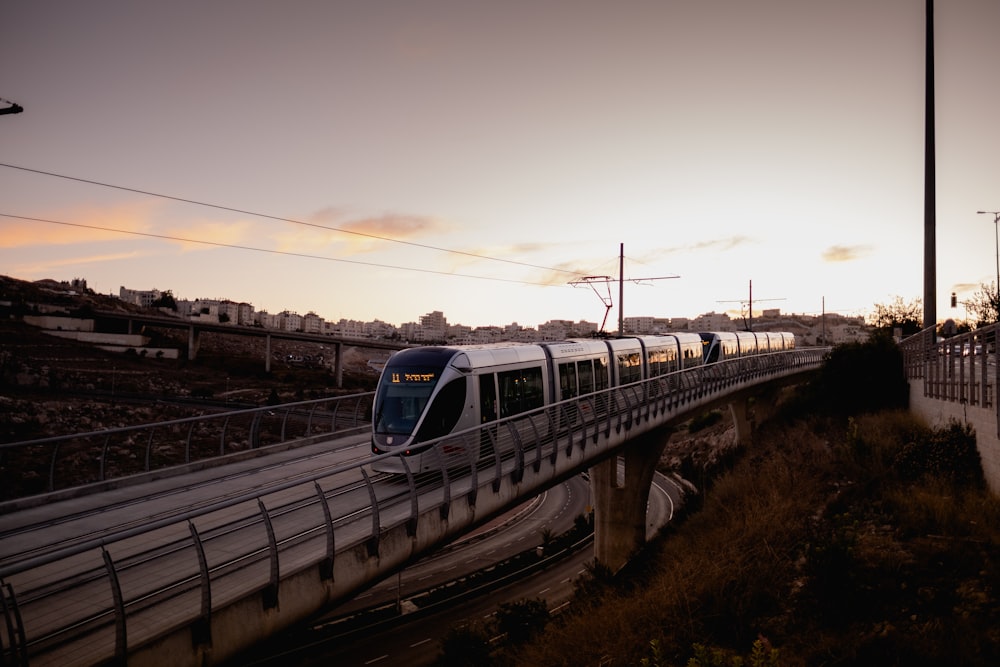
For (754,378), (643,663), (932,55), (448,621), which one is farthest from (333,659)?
(932,55)

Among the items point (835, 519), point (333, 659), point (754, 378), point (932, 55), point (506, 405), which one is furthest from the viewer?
point (754, 378)

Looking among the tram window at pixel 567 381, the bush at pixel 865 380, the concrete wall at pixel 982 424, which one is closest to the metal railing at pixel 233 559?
the tram window at pixel 567 381

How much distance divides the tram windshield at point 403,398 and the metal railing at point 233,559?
1059 millimetres

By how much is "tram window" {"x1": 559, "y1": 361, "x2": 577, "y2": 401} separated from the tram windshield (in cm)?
608

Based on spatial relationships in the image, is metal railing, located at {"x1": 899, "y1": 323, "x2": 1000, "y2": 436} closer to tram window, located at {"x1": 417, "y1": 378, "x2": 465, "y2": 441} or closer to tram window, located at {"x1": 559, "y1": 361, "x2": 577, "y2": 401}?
tram window, located at {"x1": 559, "y1": 361, "x2": 577, "y2": 401}

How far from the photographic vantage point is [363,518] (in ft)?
30.6

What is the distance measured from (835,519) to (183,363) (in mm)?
71258

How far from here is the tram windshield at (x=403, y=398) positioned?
41.6 ft

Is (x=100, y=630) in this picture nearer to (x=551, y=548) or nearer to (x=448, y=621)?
(x=448, y=621)

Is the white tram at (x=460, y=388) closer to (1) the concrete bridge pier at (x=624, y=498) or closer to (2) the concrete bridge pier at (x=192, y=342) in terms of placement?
(1) the concrete bridge pier at (x=624, y=498)

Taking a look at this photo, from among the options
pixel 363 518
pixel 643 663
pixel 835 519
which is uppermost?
pixel 363 518

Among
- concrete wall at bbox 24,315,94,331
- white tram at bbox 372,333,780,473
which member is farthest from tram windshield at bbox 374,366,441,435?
concrete wall at bbox 24,315,94,331

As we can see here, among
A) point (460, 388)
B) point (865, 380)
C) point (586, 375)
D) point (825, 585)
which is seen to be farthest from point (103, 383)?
point (825, 585)

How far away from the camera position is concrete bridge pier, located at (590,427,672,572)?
985 inches
